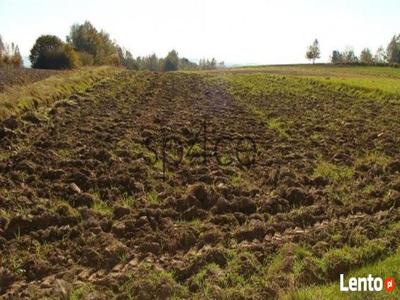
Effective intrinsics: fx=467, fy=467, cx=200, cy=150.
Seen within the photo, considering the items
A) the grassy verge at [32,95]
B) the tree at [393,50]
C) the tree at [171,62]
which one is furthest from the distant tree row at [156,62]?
the grassy verge at [32,95]

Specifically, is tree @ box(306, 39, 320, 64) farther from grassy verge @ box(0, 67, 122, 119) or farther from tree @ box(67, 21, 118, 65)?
grassy verge @ box(0, 67, 122, 119)

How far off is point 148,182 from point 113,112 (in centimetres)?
757

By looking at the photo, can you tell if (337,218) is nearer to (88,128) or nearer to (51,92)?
(88,128)

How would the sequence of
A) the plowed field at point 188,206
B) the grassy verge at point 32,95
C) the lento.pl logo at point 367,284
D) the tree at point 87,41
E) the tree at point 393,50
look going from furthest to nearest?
1. the tree at point 393,50
2. the tree at point 87,41
3. the grassy verge at point 32,95
4. the plowed field at point 188,206
5. the lento.pl logo at point 367,284

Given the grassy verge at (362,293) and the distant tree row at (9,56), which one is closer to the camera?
the grassy verge at (362,293)

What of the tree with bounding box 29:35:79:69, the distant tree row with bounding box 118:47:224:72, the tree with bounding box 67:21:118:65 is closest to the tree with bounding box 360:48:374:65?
the distant tree row with bounding box 118:47:224:72

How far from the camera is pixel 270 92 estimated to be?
23797 mm

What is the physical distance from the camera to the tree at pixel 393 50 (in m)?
104

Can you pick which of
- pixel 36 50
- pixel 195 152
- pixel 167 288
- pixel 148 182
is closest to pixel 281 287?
pixel 167 288

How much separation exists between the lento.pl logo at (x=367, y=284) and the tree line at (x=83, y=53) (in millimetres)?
48356

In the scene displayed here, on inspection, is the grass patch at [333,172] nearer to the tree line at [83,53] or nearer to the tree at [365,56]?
the tree line at [83,53]

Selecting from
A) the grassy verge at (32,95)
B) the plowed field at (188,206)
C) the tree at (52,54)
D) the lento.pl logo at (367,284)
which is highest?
the tree at (52,54)

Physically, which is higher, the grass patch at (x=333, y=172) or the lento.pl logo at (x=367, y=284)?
the grass patch at (x=333, y=172)

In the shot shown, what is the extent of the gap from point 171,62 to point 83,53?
6070 centimetres
